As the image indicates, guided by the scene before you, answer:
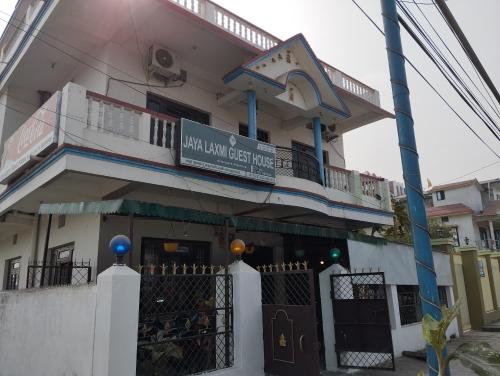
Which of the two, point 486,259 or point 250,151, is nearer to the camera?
point 250,151

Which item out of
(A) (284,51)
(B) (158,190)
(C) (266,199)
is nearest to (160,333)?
(B) (158,190)

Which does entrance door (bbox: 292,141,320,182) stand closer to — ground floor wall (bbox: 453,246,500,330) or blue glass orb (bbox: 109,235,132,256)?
blue glass orb (bbox: 109,235,132,256)

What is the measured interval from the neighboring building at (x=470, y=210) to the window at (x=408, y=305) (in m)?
23.0

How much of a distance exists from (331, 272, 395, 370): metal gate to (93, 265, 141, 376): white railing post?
4075 millimetres

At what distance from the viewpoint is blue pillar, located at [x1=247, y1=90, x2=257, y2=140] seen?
9289 mm

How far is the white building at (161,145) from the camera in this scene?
6.94 m

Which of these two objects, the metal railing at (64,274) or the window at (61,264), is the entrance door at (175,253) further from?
the window at (61,264)

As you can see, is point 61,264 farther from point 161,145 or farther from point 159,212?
point 159,212

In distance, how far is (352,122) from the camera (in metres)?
14.1

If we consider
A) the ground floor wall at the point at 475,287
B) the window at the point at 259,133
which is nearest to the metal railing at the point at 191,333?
the window at the point at 259,133

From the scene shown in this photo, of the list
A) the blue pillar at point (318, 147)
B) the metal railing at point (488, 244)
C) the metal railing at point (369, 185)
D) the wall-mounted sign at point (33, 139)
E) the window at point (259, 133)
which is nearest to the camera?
the wall-mounted sign at point (33, 139)

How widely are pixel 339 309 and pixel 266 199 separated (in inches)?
109

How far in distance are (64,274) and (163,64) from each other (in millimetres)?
5133

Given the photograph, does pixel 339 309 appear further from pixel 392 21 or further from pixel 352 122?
pixel 352 122
